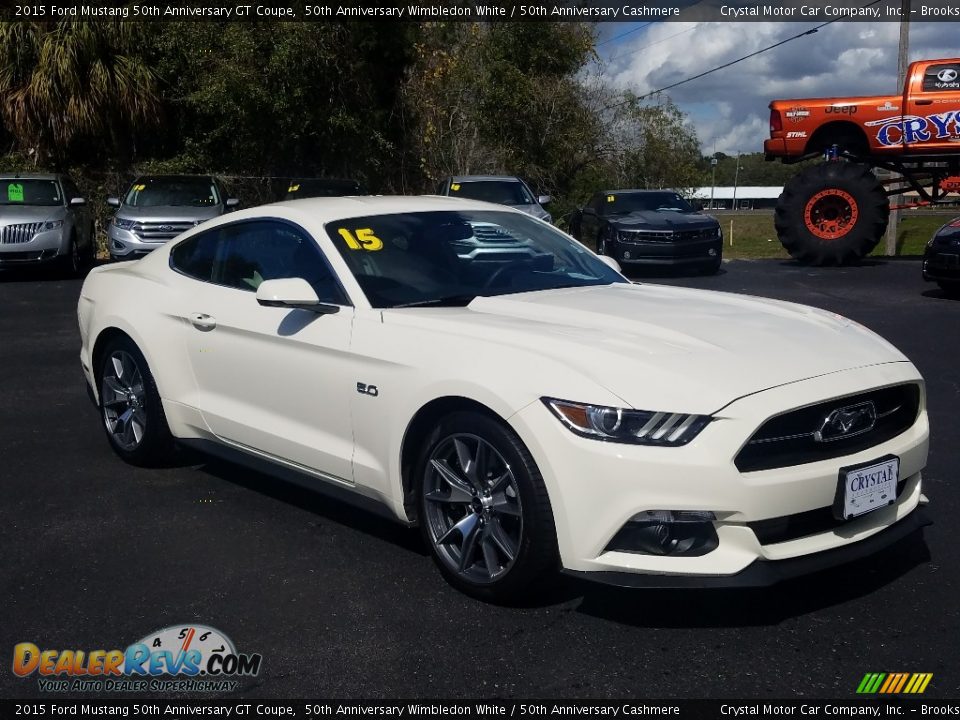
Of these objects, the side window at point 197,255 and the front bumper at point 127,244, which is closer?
the side window at point 197,255

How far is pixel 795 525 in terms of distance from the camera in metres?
3.56

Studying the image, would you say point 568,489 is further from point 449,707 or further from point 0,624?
point 0,624

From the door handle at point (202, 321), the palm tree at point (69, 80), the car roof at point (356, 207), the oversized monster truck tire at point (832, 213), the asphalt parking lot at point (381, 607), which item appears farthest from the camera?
the palm tree at point (69, 80)

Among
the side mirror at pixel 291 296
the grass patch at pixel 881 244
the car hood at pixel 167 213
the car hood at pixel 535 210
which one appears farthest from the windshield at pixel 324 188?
the side mirror at pixel 291 296

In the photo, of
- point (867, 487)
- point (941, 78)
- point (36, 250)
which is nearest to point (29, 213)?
point (36, 250)

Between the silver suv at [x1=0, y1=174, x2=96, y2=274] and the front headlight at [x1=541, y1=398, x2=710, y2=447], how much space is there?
13.9 metres

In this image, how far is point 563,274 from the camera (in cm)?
512

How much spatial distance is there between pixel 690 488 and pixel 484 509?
0.83 meters

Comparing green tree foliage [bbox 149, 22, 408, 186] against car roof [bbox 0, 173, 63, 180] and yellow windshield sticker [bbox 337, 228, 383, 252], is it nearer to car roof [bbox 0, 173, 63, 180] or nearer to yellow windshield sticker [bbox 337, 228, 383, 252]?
car roof [bbox 0, 173, 63, 180]

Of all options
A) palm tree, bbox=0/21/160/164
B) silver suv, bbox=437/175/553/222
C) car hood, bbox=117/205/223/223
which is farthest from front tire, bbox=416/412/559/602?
palm tree, bbox=0/21/160/164

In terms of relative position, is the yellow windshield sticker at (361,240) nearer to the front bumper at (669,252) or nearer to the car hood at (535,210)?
the front bumper at (669,252)

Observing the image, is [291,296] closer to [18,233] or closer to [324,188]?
[18,233]

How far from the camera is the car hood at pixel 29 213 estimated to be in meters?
15.5

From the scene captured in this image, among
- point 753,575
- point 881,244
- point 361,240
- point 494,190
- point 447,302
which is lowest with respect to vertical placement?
point 881,244
